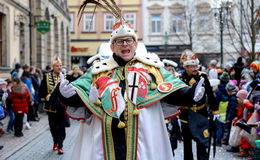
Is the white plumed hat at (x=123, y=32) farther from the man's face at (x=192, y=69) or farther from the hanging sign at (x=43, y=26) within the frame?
the hanging sign at (x=43, y=26)

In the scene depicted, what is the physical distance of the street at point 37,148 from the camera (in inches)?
325

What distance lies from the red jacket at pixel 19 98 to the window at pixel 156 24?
96.7ft

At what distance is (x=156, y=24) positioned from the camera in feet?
130

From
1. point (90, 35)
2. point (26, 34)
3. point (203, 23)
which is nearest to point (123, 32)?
point (26, 34)

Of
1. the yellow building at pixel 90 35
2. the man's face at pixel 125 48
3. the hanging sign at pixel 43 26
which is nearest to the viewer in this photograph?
the man's face at pixel 125 48

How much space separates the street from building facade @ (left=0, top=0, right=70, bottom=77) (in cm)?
531

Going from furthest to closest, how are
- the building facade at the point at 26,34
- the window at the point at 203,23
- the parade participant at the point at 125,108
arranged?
1. the window at the point at 203,23
2. the building facade at the point at 26,34
3. the parade participant at the point at 125,108

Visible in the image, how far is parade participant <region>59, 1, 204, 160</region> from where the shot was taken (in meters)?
3.96

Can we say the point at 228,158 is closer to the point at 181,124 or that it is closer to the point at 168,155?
the point at 181,124

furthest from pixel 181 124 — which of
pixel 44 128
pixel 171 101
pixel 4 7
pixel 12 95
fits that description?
pixel 4 7

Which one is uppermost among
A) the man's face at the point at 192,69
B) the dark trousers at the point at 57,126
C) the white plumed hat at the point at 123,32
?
the white plumed hat at the point at 123,32

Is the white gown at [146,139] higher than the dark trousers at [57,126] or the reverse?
higher

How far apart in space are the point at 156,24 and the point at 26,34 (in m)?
21.5

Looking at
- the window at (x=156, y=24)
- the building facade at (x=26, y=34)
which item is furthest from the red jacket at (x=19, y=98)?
the window at (x=156, y=24)
